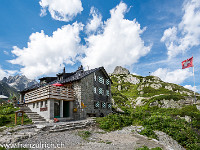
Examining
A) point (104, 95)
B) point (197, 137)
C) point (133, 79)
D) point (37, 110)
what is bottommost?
point (197, 137)

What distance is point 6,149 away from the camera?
7.68 metres

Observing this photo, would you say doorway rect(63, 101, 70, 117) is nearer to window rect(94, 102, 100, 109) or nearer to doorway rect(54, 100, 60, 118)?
doorway rect(54, 100, 60, 118)

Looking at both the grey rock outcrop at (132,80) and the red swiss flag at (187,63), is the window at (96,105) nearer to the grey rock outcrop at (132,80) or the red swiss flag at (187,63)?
the red swiss flag at (187,63)

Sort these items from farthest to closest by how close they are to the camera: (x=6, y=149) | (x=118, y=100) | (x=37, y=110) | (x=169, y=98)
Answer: (x=118, y=100) → (x=169, y=98) → (x=37, y=110) → (x=6, y=149)

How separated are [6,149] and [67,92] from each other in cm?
1287

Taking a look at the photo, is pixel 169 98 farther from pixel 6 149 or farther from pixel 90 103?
pixel 6 149

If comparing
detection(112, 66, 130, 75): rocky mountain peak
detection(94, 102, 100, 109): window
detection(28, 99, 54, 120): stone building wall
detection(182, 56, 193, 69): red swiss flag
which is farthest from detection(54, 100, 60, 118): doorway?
detection(112, 66, 130, 75): rocky mountain peak

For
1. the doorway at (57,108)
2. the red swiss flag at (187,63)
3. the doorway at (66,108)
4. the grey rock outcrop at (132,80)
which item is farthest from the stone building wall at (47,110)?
the grey rock outcrop at (132,80)

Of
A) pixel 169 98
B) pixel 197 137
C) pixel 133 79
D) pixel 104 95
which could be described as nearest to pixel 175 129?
pixel 197 137

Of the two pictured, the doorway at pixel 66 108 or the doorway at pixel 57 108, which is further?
the doorway at pixel 66 108

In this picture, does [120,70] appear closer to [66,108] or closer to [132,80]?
[132,80]

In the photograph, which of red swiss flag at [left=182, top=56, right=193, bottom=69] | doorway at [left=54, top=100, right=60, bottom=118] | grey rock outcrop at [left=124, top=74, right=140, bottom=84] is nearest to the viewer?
doorway at [left=54, top=100, right=60, bottom=118]

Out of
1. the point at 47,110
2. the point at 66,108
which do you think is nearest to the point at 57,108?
the point at 66,108

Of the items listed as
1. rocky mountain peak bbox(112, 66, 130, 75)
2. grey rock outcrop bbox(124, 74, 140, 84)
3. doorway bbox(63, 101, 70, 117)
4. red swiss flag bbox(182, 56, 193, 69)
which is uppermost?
rocky mountain peak bbox(112, 66, 130, 75)
